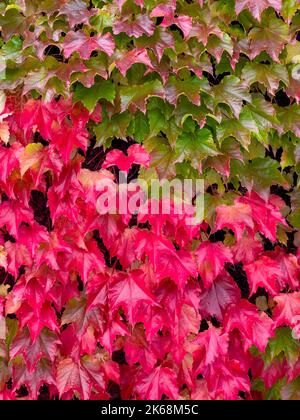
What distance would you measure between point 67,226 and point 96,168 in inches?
8.7

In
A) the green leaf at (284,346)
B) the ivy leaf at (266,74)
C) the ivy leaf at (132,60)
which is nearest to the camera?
the ivy leaf at (132,60)

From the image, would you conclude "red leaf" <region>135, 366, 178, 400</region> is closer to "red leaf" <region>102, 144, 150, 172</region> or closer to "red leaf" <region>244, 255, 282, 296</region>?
"red leaf" <region>244, 255, 282, 296</region>

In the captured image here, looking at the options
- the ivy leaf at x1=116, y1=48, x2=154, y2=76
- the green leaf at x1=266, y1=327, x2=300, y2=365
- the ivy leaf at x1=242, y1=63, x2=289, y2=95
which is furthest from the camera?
the green leaf at x1=266, y1=327, x2=300, y2=365

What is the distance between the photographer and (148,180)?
5.54ft

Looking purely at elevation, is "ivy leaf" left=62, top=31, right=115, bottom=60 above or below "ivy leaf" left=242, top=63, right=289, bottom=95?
above

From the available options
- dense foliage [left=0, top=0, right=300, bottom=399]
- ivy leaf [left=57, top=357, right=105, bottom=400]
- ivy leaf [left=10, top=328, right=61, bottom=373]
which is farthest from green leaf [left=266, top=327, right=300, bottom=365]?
ivy leaf [left=10, top=328, right=61, bottom=373]

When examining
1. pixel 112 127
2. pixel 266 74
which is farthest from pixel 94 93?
pixel 266 74

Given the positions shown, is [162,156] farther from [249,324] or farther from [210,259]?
[249,324]

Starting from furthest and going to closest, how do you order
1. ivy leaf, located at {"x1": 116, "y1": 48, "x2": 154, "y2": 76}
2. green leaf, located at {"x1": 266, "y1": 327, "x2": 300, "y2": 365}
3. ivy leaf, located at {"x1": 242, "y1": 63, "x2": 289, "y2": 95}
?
1. green leaf, located at {"x1": 266, "y1": 327, "x2": 300, "y2": 365}
2. ivy leaf, located at {"x1": 242, "y1": 63, "x2": 289, "y2": 95}
3. ivy leaf, located at {"x1": 116, "y1": 48, "x2": 154, "y2": 76}

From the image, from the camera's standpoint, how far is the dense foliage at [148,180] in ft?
5.41

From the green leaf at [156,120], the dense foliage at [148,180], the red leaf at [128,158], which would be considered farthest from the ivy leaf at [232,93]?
the red leaf at [128,158]

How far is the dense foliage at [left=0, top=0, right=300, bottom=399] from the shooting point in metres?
1.65

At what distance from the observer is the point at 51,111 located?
67.2 inches

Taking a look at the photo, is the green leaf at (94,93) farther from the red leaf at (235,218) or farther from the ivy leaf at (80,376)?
the ivy leaf at (80,376)
